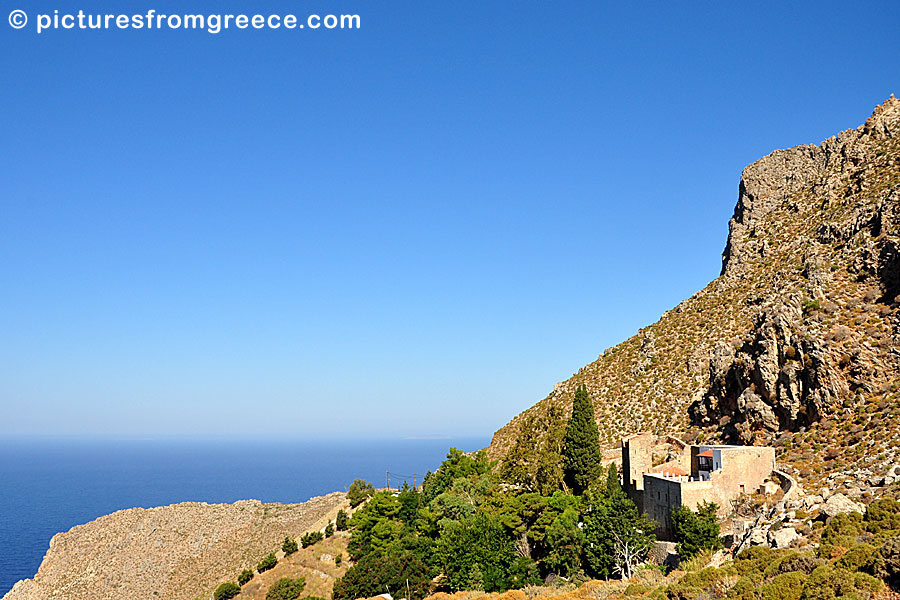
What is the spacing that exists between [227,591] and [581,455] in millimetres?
28452

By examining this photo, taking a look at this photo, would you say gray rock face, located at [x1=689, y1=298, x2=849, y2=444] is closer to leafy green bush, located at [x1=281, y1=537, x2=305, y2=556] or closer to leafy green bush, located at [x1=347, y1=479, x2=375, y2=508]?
leafy green bush, located at [x1=347, y1=479, x2=375, y2=508]

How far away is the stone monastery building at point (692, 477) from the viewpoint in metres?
32.7

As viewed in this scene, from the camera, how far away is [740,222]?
7256 centimetres

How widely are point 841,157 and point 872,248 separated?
21215 millimetres

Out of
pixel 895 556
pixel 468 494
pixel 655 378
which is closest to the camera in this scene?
pixel 895 556

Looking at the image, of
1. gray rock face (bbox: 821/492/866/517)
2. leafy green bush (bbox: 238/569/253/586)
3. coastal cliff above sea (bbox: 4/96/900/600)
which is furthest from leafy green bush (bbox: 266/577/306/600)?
gray rock face (bbox: 821/492/866/517)

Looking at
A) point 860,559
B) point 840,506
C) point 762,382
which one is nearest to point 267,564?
point 762,382

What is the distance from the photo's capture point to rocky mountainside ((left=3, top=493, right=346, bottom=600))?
2359 inches

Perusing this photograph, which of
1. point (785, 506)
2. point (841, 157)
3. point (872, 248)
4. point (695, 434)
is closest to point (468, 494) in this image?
point (695, 434)

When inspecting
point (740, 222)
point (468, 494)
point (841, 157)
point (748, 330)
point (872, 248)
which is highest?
point (841, 157)

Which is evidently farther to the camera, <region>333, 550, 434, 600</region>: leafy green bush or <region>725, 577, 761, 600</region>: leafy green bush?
<region>333, 550, 434, 600</region>: leafy green bush

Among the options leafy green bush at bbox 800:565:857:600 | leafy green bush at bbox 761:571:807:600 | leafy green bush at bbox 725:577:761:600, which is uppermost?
leafy green bush at bbox 800:565:857:600

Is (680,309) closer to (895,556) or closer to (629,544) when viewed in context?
(629,544)

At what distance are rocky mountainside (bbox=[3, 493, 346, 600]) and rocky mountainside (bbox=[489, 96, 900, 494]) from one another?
25.0 metres
